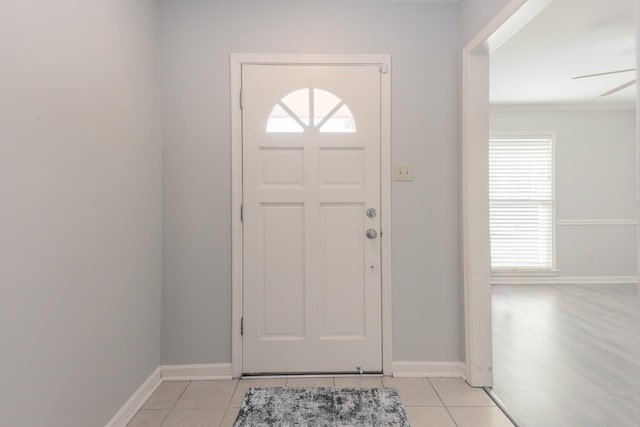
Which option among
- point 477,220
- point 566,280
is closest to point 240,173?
point 477,220

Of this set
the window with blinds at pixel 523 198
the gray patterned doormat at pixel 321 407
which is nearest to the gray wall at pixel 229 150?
the gray patterned doormat at pixel 321 407

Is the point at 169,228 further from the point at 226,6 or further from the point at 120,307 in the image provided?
the point at 226,6

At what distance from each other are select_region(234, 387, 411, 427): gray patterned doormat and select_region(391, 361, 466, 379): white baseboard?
21 cm

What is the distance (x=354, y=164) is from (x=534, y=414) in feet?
5.67

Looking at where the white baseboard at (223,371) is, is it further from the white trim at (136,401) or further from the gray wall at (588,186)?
the gray wall at (588,186)

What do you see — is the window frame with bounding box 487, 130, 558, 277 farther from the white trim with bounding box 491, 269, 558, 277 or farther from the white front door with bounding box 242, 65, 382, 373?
the white front door with bounding box 242, 65, 382, 373

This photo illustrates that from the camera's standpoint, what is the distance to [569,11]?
254 centimetres

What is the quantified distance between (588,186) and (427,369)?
174 inches

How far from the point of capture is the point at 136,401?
189 cm

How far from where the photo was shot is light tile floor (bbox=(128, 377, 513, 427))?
5.84 feet

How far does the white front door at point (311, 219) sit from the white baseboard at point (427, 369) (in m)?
0.14

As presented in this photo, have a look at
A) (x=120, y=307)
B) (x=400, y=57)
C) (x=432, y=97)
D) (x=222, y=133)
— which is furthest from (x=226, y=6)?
(x=120, y=307)

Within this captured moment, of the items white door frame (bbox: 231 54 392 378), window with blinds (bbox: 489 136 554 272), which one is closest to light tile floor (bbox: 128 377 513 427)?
white door frame (bbox: 231 54 392 378)

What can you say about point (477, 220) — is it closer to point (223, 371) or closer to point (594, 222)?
point (223, 371)
